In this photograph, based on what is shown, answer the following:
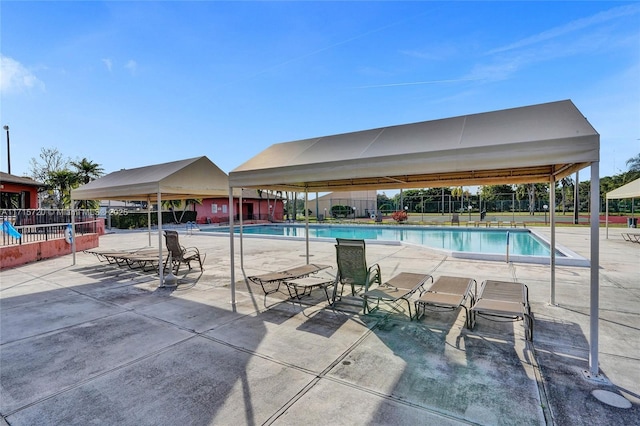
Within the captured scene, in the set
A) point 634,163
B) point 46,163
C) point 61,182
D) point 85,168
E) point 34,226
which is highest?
point 46,163

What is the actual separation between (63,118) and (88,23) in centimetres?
1365

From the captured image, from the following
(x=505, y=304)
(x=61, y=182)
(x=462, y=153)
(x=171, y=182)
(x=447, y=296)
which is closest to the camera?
(x=462, y=153)

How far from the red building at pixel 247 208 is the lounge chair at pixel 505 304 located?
2975cm

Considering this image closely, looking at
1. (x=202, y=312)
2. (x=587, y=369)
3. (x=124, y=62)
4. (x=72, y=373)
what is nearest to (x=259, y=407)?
(x=72, y=373)

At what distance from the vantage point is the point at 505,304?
428cm

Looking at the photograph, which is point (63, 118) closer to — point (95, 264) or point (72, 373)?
point (95, 264)

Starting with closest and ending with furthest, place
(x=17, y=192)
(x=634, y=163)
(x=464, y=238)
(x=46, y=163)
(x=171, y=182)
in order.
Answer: (x=171, y=182)
(x=464, y=238)
(x=17, y=192)
(x=46, y=163)
(x=634, y=163)

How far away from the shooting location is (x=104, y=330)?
465 centimetres

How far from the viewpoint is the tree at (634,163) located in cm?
4188

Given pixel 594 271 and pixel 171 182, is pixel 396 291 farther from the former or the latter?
pixel 171 182

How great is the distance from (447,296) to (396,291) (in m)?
0.76

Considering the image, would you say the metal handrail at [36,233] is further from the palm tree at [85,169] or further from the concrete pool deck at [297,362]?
the palm tree at [85,169]

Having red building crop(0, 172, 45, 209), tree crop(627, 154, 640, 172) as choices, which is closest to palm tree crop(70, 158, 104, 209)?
red building crop(0, 172, 45, 209)

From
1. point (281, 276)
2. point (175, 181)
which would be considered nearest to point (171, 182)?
point (175, 181)
